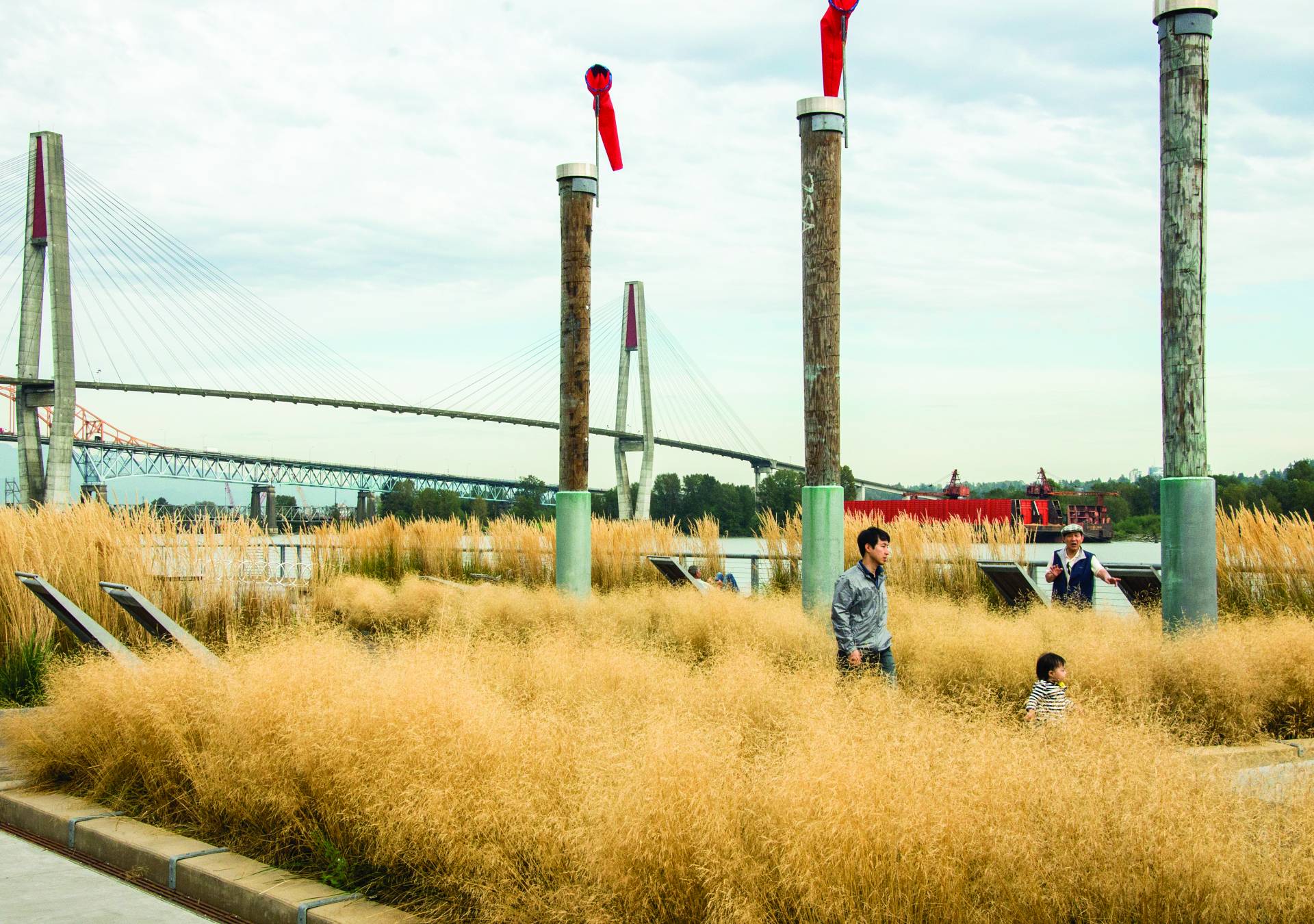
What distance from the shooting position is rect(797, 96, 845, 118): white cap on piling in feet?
29.1

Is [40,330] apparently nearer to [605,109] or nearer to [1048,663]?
[605,109]

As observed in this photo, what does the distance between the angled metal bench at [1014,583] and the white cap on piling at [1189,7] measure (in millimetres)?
4162

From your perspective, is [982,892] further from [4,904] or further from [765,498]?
[765,498]

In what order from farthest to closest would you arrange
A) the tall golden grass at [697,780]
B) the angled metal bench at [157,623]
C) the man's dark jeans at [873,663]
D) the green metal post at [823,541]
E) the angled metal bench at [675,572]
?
the angled metal bench at [675,572] → the green metal post at [823,541] → the angled metal bench at [157,623] → the man's dark jeans at [873,663] → the tall golden grass at [697,780]

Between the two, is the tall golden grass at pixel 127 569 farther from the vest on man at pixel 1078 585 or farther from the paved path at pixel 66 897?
the vest on man at pixel 1078 585

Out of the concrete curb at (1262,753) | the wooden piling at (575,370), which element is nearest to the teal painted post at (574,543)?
the wooden piling at (575,370)

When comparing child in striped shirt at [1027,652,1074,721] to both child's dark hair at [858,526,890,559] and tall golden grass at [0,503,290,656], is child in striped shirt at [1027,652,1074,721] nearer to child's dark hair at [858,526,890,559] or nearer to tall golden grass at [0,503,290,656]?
child's dark hair at [858,526,890,559]

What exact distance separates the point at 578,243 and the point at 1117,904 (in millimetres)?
8982

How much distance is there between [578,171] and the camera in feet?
35.7

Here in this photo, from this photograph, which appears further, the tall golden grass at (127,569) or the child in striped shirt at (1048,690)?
the tall golden grass at (127,569)

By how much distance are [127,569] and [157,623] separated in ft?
7.90

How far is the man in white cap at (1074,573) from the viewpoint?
817 centimetres

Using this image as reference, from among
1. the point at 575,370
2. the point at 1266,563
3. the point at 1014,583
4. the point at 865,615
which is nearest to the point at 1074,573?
the point at 1014,583

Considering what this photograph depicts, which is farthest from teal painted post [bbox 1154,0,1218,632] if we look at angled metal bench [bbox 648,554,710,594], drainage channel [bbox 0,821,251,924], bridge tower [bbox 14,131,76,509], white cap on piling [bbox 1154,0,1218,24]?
bridge tower [bbox 14,131,76,509]
